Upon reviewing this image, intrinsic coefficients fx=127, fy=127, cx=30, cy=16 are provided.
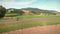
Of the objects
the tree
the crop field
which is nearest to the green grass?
the crop field

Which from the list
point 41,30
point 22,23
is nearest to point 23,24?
point 22,23

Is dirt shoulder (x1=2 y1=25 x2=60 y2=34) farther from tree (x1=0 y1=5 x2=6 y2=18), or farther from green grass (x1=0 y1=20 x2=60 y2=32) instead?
tree (x1=0 y1=5 x2=6 y2=18)

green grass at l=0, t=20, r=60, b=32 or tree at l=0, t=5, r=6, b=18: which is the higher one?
tree at l=0, t=5, r=6, b=18

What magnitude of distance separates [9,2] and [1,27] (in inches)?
15.1

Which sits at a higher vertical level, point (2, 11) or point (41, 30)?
point (2, 11)

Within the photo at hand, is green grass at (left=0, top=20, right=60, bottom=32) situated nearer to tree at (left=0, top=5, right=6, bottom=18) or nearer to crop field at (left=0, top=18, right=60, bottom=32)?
crop field at (left=0, top=18, right=60, bottom=32)

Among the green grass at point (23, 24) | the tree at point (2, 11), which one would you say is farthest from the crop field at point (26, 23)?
the tree at point (2, 11)

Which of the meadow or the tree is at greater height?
the tree

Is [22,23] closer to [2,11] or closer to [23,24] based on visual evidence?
[23,24]

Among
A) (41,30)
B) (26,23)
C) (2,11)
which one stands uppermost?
(2,11)

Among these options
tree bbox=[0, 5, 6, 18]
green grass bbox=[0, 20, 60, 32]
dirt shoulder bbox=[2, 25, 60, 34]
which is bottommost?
dirt shoulder bbox=[2, 25, 60, 34]

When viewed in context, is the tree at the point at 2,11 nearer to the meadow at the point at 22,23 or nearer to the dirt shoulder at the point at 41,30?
the meadow at the point at 22,23

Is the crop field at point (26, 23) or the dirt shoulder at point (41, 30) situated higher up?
the crop field at point (26, 23)

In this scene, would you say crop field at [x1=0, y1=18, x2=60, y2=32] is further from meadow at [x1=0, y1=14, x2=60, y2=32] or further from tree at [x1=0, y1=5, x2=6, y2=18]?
tree at [x1=0, y1=5, x2=6, y2=18]
